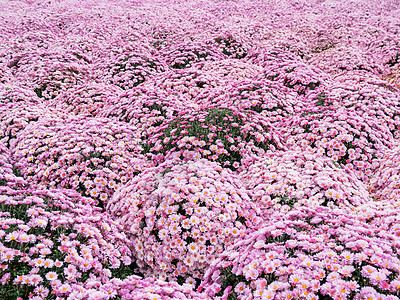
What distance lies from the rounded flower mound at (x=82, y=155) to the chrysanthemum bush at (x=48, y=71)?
3.24 m

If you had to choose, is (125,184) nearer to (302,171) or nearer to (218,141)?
(218,141)

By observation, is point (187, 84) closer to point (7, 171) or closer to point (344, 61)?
point (7, 171)

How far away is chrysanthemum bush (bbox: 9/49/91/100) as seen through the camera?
9773mm

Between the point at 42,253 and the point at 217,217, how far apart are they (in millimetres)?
2291

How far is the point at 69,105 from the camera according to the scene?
8844mm

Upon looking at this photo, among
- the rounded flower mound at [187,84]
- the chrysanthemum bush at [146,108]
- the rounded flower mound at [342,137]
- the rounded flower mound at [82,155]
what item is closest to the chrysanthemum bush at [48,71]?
the chrysanthemum bush at [146,108]

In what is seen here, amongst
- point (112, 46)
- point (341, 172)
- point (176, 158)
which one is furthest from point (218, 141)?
point (112, 46)

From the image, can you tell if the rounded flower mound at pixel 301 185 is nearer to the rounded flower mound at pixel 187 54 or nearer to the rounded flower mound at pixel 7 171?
the rounded flower mound at pixel 7 171

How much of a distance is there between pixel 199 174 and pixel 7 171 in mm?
3369

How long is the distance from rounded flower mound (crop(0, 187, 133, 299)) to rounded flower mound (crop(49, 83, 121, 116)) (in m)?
4.20

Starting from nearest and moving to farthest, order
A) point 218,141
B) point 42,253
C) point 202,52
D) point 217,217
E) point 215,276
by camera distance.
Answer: point 42,253
point 215,276
point 217,217
point 218,141
point 202,52

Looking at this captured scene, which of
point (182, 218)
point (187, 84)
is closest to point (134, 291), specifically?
point (182, 218)

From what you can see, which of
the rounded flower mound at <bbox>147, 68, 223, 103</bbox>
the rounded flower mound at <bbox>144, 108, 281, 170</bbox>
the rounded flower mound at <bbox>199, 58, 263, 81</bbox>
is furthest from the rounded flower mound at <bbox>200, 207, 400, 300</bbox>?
the rounded flower mound at <bbox>199, 58, 263, 81</bbox>

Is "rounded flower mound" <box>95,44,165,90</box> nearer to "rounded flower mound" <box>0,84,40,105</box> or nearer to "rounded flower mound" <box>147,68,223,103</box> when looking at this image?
"rounded flower mound" <box>147,68,223,103</box>
